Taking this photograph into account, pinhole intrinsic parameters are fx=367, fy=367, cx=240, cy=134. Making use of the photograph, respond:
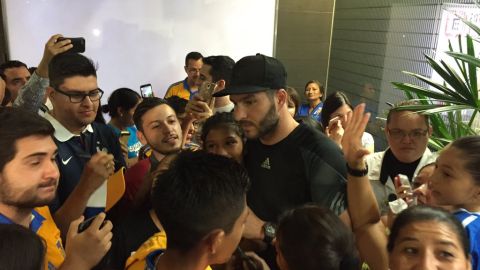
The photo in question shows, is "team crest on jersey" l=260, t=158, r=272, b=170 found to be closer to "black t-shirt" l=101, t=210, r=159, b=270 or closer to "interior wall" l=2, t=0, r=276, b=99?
"black t-shirt" l=101, t=210, r=159, b=270

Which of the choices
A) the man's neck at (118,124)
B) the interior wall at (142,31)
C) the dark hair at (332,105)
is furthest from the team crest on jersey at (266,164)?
the interior wall at (142,31)

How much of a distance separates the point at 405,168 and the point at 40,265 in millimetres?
1704

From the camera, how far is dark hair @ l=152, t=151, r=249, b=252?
3.07ft

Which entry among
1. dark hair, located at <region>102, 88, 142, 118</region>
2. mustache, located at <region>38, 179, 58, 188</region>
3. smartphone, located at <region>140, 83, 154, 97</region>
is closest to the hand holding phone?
mustache, located at <region>38, 179, 58, 188</region>

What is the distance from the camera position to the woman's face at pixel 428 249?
1019 mm

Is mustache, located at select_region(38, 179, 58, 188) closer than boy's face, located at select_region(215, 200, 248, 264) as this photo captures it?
No

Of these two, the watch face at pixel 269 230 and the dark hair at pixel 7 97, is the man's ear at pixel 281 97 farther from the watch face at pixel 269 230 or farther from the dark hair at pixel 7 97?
the dark hair at pixel 7 97

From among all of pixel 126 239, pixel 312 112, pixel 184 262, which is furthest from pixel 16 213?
pixel 312 112

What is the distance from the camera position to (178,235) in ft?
3.10

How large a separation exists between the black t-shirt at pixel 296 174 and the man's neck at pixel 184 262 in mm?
513

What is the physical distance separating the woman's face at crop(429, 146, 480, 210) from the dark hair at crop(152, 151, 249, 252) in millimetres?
778

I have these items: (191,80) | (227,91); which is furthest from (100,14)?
(227,91)

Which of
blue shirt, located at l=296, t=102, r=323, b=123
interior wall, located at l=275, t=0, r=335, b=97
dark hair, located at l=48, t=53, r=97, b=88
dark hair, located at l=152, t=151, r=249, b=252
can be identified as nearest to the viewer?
dark hair, located at l=152, t=151, r=249, b=252

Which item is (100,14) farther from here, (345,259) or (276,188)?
(345,259)
